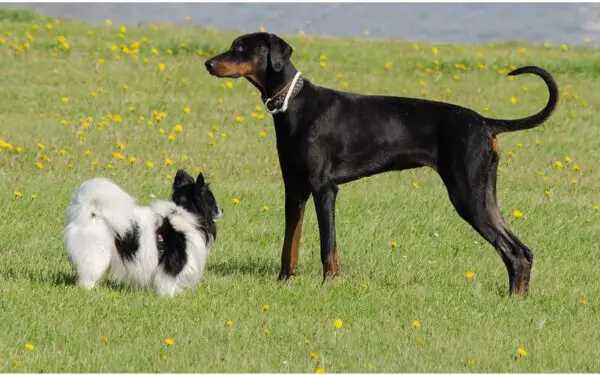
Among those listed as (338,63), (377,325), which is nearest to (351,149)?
(377,325)

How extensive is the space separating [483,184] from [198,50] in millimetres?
12662

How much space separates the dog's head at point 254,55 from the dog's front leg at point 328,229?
3.61ft

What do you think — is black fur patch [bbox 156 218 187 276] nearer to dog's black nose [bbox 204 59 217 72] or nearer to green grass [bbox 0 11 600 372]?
green grass [bbox 0 11 600 372]

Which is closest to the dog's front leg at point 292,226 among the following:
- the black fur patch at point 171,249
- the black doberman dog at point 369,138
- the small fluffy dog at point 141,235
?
the black doberman dog at point 369,138

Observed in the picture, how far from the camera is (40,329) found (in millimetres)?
7332

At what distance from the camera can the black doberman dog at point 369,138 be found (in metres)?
8.70

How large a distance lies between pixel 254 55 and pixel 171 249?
1711mm

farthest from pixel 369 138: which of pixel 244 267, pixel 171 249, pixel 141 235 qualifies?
pixel 141 235

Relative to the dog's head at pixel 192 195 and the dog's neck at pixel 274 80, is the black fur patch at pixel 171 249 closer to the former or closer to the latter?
the dog's head at pixel 192 195

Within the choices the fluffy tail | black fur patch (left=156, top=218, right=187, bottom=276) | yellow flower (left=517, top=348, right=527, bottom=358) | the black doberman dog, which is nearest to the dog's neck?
the black doberman dog

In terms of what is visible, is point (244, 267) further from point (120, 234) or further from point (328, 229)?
point (120, 234)

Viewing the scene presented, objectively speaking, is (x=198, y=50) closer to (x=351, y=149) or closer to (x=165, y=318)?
(x=351, y=149)

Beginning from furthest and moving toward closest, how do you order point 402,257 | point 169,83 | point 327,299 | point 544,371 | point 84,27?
point 84,27 → point 169,83 → point 402,257 → point 327,299 → point 544,371

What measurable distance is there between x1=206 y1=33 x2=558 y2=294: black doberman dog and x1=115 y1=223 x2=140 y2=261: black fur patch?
4.71ft
